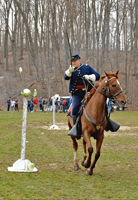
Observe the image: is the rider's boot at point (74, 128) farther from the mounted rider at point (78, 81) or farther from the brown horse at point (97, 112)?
the brown horse at point (97, 112)

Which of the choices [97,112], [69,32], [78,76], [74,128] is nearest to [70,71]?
[78,76]

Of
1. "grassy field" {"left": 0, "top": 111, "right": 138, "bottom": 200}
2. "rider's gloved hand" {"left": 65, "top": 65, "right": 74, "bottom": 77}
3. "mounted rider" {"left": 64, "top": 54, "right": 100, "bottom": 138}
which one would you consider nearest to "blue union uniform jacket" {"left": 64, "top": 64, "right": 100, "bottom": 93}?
"mounted rider" {"left": 64, "top": 54, "right": 100, "bottom": 138}

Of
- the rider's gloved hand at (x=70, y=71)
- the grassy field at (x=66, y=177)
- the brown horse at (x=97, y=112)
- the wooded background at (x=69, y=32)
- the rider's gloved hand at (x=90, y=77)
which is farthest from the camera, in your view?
the wooded background at (x=69, y=32)

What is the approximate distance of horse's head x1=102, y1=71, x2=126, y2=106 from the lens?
5.97m

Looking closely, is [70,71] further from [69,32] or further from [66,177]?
[69,32]

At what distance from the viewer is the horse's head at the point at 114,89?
19.6 feet

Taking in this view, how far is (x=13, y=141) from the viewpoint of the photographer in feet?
39.0

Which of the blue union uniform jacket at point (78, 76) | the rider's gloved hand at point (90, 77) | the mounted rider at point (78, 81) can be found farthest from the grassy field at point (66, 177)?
the rider's gloved hand at point (90, 77)

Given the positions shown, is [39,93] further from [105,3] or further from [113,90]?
[113,90]

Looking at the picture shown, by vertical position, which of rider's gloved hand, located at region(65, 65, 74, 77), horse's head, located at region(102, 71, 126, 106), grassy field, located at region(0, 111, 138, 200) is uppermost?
rider's gloved hand, located at region(65, 65, 74, 77)

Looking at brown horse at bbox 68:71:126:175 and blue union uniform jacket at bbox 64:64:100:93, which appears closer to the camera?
brown horse at bbox 68:71:126:175

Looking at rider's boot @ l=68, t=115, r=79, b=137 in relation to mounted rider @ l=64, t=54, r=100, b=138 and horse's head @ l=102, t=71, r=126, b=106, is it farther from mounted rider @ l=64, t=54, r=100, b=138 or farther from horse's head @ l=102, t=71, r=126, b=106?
horse's head @ l=102, t=71, r=126, b=106

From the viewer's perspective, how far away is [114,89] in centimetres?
616

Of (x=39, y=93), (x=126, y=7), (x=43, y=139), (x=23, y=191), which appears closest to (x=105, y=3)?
(x=126, y=7)
